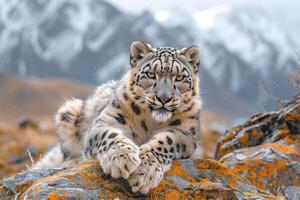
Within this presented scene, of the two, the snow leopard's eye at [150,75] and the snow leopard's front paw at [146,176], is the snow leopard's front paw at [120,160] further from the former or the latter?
the snow leopard's eye at [150,75]

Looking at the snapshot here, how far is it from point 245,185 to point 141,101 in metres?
1.52

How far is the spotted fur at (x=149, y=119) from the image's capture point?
5.80 m

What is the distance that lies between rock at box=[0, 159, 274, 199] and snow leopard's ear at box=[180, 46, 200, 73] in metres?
1.34

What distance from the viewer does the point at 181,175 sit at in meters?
6.31

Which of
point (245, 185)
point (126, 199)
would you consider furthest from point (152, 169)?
point (245, 185)

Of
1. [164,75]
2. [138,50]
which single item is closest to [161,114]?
[164,75]

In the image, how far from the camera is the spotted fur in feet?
19.0

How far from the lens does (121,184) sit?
5863 millimetres

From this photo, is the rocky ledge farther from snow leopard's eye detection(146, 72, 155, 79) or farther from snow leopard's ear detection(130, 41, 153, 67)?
snow leopard's ear detection(130, 41, 153, 67)

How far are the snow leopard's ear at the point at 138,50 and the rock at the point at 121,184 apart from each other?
145cm

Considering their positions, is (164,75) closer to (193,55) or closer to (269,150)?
(193,55)

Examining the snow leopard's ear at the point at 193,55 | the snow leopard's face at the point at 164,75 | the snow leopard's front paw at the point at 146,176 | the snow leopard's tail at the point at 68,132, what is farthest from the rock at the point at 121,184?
the snow leopard's tail at the point at 68,132

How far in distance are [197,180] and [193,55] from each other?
5.82ft

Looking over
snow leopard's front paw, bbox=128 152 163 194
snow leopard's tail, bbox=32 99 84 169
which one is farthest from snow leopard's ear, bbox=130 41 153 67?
snow leopard's tail, bbox=32 99 84 169
